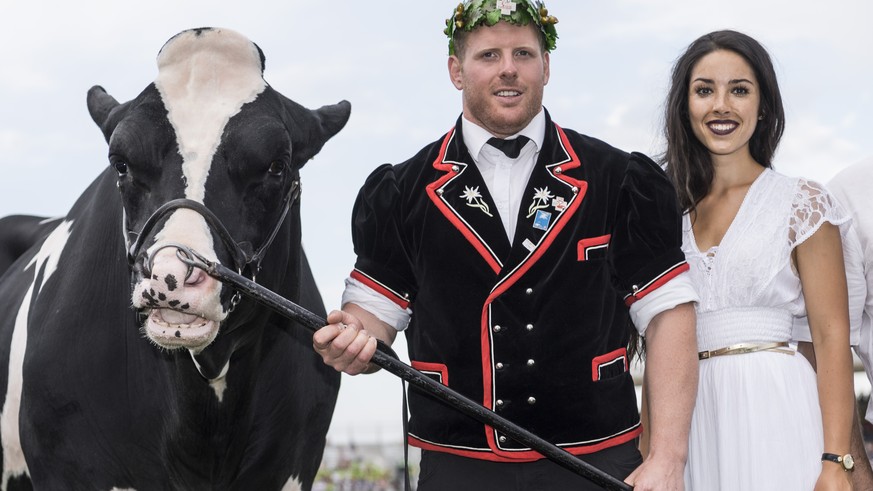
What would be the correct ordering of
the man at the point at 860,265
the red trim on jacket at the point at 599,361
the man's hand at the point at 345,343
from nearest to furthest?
the man's hand at the point at 345,343 < the red trim on jacket at the point at 599,361 < the man at the point at 860,265

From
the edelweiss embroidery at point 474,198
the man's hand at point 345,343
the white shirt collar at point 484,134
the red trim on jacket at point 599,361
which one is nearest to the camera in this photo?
the man's hand at point 345,343

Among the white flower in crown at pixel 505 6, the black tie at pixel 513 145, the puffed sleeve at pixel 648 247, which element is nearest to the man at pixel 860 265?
the puffed sleeve at pixel 648 247

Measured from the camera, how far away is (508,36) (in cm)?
369

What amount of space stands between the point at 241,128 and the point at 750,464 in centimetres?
218

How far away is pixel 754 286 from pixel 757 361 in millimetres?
280

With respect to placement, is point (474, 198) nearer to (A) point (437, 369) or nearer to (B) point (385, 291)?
(B) point (385, 291)

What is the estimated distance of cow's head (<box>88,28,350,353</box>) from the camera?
317cm

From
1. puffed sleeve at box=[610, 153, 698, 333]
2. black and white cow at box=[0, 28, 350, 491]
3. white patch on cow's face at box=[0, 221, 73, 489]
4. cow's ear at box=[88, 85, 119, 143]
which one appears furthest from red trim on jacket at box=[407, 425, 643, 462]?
white patch on cow's face at box=[0, 221, 73, 489]

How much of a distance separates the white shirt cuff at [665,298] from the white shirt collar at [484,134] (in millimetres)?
681

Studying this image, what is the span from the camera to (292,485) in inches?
174

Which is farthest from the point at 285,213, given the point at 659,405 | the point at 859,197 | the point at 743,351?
the point at 859,197

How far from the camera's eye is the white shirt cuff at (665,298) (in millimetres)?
3428

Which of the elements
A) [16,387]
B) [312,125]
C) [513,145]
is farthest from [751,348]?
[16,387]

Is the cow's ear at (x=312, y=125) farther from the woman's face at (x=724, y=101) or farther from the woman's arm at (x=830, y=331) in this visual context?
the woman's arm at (x=830, y=331)
